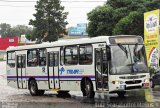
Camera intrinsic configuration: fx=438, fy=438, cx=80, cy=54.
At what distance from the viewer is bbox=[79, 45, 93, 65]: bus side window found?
20.0 m

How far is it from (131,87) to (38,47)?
7.27 meters

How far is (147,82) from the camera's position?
62.1ft

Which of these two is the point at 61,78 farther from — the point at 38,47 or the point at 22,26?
the point at 22,26

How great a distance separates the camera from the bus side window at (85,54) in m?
20.0

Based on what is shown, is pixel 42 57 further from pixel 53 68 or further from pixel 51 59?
pixel 53 68

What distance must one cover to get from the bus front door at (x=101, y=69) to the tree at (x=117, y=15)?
28275 millimetres

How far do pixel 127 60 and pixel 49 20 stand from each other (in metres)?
81.9

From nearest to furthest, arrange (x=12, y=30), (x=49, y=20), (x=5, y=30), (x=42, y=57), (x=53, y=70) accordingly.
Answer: (x=53, y=70), (x=42, y=57), (x=49, y=20), (x=12, y=30), (x=5, y=30)

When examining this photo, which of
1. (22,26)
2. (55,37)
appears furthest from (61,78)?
(22,26)

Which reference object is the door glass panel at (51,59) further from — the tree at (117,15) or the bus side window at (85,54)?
the tree at (117,15)

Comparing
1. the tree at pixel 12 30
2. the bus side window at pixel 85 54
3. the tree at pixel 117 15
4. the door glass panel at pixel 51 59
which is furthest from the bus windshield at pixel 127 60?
the tree at pixel 12 30

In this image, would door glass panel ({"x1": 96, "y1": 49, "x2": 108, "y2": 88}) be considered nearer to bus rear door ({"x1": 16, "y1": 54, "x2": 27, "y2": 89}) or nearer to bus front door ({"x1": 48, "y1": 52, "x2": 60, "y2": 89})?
bus front door ({"x1": 48, "y1": 52, "x2": 60, "y2": 89})

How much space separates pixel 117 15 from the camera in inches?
1987

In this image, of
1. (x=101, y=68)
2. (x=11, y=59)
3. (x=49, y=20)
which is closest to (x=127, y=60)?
(x=101, y=68)
